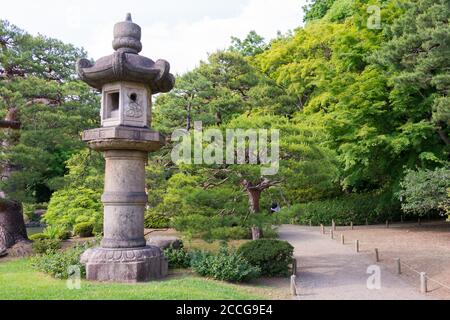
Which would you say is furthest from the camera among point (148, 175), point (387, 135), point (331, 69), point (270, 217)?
point (331, 69)

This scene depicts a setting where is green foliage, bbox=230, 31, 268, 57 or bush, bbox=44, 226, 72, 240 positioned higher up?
green foliage, bbox=230, 31, 268, 57

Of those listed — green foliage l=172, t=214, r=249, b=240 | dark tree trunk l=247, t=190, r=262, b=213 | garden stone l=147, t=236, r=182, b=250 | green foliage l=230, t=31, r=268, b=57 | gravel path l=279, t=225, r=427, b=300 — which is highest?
green foliage l=230, t=31, r=268, b=57

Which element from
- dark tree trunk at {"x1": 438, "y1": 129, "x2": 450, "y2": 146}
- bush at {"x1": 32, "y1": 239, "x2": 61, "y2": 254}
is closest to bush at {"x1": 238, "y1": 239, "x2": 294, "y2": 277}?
bush at {"x1": 32, "y1": 239, "x2": 61, "y2": 254}

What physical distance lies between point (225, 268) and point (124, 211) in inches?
116

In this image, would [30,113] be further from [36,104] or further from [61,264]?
[61,264]

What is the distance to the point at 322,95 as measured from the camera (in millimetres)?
24188

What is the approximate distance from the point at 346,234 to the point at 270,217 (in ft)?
35.7

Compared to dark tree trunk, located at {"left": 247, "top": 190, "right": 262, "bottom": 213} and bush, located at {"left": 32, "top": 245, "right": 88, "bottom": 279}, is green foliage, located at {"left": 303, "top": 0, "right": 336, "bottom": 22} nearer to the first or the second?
dark tree trunk, located at {"left": 247, "top": 190, "right": 262, "bottom": 213}

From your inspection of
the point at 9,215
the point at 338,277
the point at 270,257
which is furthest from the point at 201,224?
the point at 9,215

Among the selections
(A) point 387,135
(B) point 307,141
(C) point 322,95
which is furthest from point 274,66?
(B) point 307,141

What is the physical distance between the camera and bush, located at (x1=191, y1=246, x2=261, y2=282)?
33.5ft

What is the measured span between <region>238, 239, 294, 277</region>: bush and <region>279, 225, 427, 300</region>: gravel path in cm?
63

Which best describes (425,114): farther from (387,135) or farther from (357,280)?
(357,280)

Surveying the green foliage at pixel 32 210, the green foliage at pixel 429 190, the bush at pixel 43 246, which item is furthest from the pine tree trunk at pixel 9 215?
the green foliage at pixel 429 190
